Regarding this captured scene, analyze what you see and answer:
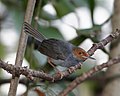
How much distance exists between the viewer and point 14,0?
3.92 ft

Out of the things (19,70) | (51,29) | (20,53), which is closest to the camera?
(19,70)

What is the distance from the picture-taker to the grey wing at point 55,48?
2.14 feet

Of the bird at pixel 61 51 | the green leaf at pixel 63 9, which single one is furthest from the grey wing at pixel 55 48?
the green leaf at pixel 63 9

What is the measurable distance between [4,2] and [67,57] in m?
0.58

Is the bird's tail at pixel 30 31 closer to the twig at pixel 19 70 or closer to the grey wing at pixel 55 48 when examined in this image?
the grey wing at pixel 55 48

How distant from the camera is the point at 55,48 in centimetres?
66

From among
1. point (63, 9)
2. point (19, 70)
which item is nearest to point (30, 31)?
point (19, 70)

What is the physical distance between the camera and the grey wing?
25.7 inches

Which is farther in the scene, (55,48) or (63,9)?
(63,9)

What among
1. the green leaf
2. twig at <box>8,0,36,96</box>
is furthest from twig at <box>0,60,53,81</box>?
the green leaf

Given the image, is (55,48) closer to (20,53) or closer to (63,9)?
(20,53)

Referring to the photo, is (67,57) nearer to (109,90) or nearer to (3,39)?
(109,90)

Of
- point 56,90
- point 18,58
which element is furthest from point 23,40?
point 56,90

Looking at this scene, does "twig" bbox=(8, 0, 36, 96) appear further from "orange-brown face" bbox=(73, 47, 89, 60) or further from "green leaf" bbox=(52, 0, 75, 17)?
"green leaf" bbox=(52, 0, 75, 17)
